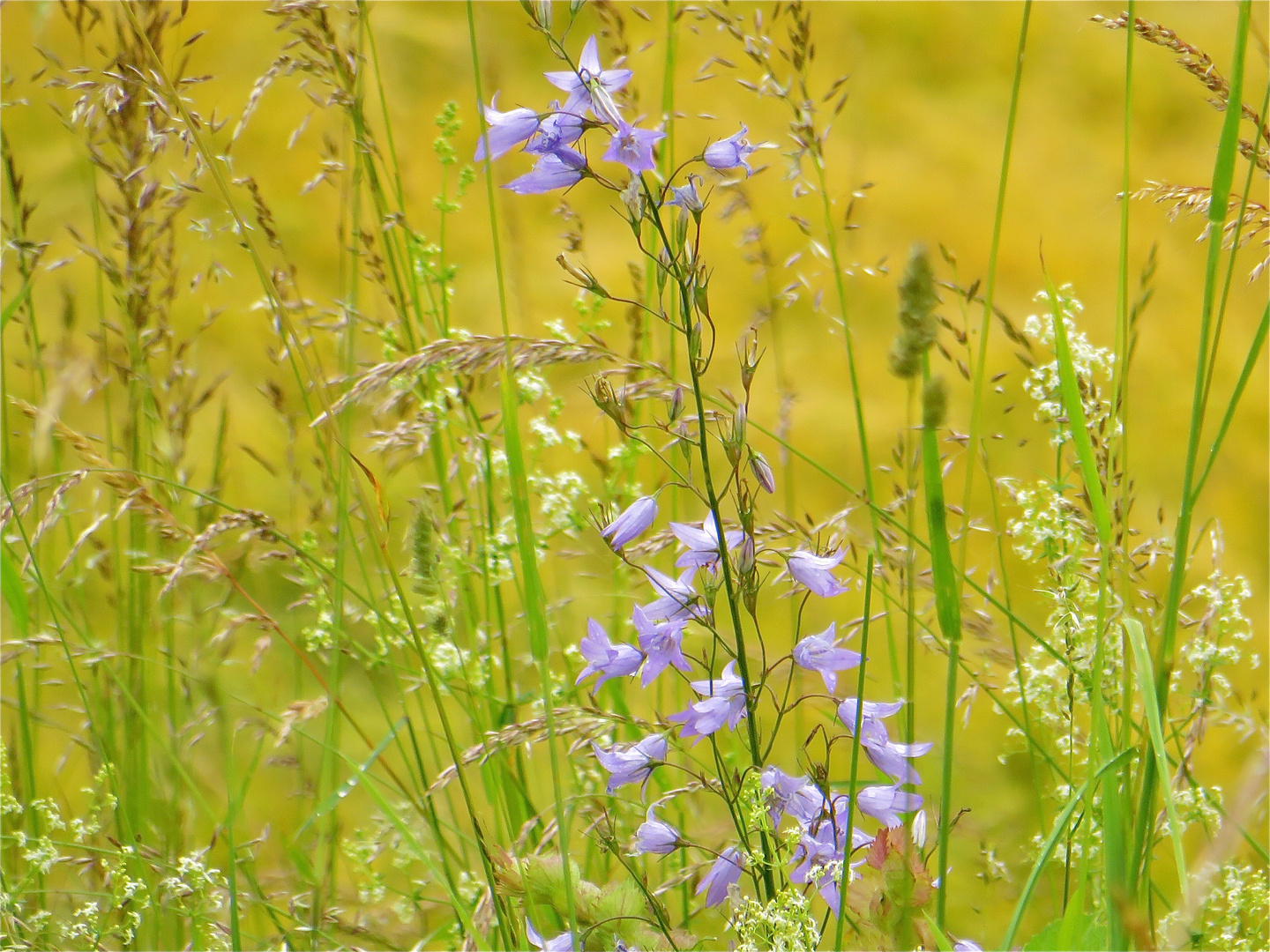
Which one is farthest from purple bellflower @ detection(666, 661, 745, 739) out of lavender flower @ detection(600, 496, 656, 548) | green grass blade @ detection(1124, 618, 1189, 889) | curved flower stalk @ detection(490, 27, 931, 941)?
green grass blade @ detection(1124, 618, 1189, 889)

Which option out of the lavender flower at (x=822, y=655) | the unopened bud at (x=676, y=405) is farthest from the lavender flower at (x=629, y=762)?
the unopened bud at (x=676, y=405)

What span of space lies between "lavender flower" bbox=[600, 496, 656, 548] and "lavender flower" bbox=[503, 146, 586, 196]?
0.22 meters

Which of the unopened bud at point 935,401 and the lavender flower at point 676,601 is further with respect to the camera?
the lavender flower at point 676,601

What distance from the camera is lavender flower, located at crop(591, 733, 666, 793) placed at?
0.71 m

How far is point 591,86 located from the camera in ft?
2.26

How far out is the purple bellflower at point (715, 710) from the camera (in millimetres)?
673

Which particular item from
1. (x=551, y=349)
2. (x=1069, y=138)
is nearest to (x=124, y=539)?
(x=551, y=349)

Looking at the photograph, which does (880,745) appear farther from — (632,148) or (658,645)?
(632,148)

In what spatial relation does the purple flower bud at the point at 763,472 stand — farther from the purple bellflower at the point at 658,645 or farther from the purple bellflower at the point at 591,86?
the purple bellflower at the point at 591,86

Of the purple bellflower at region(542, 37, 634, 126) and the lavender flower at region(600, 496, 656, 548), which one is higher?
the purple bellflower at region(542, 37, 634, 126)

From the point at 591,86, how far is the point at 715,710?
408 millimetres

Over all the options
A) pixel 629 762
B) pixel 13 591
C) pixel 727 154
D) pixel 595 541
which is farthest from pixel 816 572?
pixel 595 541

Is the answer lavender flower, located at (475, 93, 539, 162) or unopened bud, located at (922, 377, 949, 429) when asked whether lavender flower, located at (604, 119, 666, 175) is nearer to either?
lavender flower, located at (475, 93, 539, 162)

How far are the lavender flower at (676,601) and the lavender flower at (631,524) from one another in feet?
0.09
